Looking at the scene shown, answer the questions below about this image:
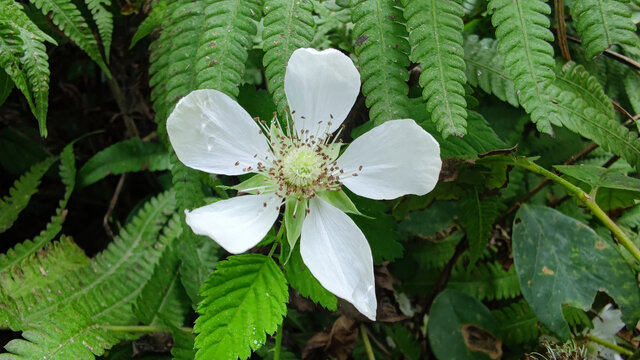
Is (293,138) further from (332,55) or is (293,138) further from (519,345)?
(519,345)

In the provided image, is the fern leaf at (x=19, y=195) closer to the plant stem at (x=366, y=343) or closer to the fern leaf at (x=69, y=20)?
the fern leaf at (x=69, y=20)

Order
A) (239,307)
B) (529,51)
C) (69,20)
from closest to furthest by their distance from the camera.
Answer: (239,307) < (529,51) < (69,20)

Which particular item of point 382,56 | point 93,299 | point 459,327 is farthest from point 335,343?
point 382,56

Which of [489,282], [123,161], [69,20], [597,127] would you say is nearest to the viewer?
[597,127]

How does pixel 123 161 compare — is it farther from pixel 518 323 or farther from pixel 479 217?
pixel 518 323

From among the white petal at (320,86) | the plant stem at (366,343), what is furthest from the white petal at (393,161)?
the plant stem at (366,343)

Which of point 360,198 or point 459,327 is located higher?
point 360,198

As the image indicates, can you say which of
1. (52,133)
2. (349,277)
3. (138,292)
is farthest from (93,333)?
(52,133)

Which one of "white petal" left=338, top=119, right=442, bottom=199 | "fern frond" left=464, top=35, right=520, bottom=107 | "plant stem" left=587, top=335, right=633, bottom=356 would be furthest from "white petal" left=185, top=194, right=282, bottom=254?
"plant stem" left=587, top=335, right=633, bottom=356
